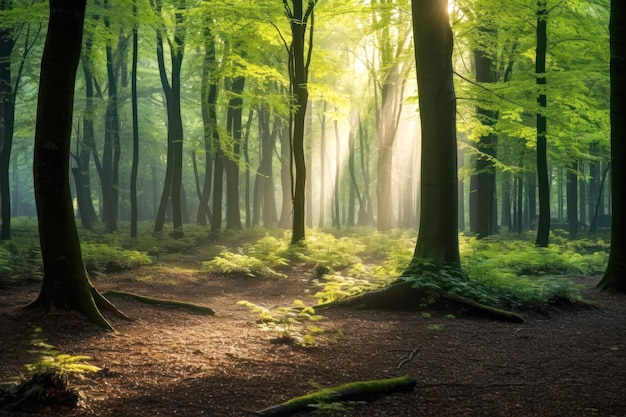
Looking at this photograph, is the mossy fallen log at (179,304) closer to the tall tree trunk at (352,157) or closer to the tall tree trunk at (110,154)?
the tall tree trunk at (110,154)

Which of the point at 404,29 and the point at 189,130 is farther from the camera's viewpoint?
the point at 189,130

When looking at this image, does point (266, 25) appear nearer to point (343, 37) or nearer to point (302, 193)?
point (302, 193)

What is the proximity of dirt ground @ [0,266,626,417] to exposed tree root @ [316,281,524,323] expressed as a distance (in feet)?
0.86

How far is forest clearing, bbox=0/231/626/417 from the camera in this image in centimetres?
429

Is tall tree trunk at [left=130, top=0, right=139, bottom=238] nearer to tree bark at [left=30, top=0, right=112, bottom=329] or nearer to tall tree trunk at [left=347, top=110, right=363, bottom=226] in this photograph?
Result: tree bark at [left=30, top=0, right=112, bottom=329]

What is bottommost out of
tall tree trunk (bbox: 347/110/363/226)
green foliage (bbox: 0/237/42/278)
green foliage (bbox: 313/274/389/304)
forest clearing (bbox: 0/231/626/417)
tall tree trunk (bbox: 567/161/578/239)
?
forest clearing (bbox: 0/231/626/417)

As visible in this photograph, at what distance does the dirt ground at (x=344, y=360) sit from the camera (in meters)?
4.28

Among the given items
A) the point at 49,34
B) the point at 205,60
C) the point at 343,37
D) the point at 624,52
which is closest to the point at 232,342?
the point at 49,34

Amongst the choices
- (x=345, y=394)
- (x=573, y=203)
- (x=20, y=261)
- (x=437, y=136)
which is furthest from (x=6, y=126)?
(x=573, y=203)

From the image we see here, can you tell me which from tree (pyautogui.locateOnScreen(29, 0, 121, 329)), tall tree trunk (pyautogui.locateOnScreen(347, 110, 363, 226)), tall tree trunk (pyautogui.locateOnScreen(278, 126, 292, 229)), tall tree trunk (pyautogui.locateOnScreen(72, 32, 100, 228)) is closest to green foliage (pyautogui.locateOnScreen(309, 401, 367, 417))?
tree (pyautogui.locateOnScreen(29, 0, 121, 329))

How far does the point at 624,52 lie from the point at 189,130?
3659 centimetres

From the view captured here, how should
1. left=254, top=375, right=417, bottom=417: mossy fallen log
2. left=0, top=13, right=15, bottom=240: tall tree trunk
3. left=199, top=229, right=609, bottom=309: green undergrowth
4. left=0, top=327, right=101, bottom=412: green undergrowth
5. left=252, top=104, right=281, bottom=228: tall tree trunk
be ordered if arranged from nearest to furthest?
left=0, top=327, right=101, bottom=412: green undergrowth
left=254, top=375, right=417, bottom=417: mossy fallen log
left=199, top=229, right=609, bottom=309: green undergrowth
left=0, top=13, right=15, bottom=240: tall tree trunk
left=252, top=104, right=281, bottom=228: tall tree trunk

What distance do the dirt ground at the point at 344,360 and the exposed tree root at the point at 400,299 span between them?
0.26 m

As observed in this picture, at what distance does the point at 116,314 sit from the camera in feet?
23.3
